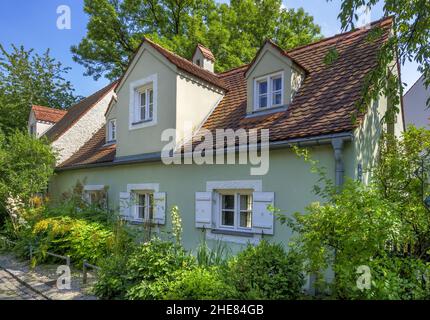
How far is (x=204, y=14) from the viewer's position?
2245 centimetres

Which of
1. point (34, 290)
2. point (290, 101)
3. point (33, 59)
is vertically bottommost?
point (34, 290)

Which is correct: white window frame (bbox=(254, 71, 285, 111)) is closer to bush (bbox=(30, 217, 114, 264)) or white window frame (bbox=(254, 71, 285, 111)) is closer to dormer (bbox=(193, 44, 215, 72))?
dormer (bbox=(193, 44, 215, 72))

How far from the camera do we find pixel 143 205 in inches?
413

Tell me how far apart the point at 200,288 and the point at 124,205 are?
6.86m

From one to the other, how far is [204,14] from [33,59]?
15.0m

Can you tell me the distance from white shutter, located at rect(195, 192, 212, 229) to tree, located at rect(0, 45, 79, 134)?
19.3 m

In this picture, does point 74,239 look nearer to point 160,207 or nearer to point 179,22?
point 160,207

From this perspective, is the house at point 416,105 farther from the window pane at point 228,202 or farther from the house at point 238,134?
the window pane at point 228,202

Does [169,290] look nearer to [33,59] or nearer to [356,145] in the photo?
[356,145]

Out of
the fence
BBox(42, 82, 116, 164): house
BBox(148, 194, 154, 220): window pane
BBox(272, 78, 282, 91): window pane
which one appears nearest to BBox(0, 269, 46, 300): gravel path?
the fence

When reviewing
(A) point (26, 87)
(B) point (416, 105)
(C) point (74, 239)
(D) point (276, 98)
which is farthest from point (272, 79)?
(A) point (26, 87)

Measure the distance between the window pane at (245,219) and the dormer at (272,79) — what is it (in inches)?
106

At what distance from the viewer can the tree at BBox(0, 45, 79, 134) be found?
24.0 meters
